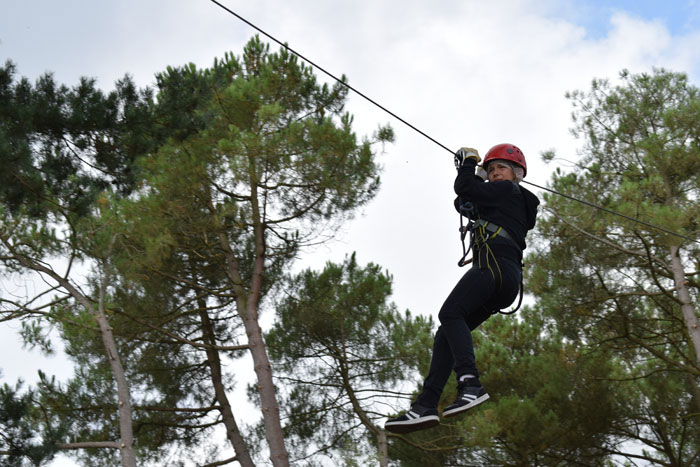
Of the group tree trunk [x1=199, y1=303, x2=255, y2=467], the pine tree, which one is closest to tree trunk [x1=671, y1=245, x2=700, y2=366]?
the pine tree

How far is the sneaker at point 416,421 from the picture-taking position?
3.43 m

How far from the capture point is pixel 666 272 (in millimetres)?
9727

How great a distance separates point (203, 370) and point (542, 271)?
199 inches

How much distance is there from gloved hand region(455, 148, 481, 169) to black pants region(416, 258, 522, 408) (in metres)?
0.49

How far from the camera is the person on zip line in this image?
11.3 ft

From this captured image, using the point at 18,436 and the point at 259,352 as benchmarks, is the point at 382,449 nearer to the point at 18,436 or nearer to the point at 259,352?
the point at 259,352

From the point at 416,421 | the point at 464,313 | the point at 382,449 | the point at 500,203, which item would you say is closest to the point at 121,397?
the point at 382,449

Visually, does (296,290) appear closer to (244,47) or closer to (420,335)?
(420,335)

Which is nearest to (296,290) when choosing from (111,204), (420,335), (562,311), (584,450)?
(420,335)

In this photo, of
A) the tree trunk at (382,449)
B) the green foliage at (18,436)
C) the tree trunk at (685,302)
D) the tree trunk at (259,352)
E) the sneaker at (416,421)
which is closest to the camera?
the sneaker at (416,421)

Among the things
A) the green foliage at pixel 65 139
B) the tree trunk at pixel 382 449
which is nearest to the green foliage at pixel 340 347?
the tree trunk at pixel 382 449

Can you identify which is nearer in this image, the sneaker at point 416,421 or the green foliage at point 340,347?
the sneaker at point 416,421

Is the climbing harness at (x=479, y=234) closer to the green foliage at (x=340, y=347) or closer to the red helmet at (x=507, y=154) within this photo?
the red helmet at (x=507, y=154)

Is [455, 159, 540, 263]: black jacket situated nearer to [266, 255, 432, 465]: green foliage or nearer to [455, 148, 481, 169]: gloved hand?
[455, 148, 481, 169]: gloved hand
